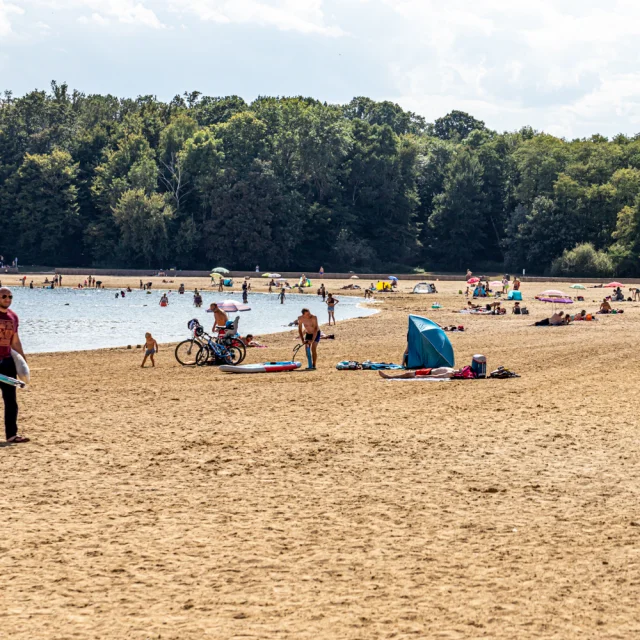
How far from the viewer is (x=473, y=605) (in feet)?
18.6

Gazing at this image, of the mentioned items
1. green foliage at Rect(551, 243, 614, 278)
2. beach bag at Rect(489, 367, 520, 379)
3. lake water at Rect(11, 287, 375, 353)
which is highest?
green foliage at Rect(551, 243, 614, 278)

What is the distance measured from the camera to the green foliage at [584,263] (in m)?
75.1

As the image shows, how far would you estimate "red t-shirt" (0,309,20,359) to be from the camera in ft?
33.0

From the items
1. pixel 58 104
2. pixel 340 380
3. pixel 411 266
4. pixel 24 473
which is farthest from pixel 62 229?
pixel 24 473

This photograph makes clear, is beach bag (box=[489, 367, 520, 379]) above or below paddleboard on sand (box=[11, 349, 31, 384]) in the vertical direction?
below

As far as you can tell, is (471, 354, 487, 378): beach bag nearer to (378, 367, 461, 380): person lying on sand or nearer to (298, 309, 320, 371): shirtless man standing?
(378, 367, 461, 380): person lying on sand

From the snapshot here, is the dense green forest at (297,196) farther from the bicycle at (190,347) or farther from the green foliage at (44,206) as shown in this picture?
the bicycle at (190,347)

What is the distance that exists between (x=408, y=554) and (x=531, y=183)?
83.8 m

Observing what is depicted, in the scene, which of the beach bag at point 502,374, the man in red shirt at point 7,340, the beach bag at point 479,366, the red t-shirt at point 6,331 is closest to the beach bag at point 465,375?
the beach bag at point 479,366

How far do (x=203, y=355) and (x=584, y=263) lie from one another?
204 feet

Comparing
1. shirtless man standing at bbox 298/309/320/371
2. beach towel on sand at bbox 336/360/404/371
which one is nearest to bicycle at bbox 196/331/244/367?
shirtless man standing at bbox 298/309/320/371

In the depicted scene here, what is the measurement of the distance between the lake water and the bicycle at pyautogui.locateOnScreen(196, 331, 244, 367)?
9.42 metres

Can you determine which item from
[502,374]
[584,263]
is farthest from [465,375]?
[584,263]

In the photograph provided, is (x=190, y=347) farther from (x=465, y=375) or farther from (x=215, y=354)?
(x=465, y=375)
